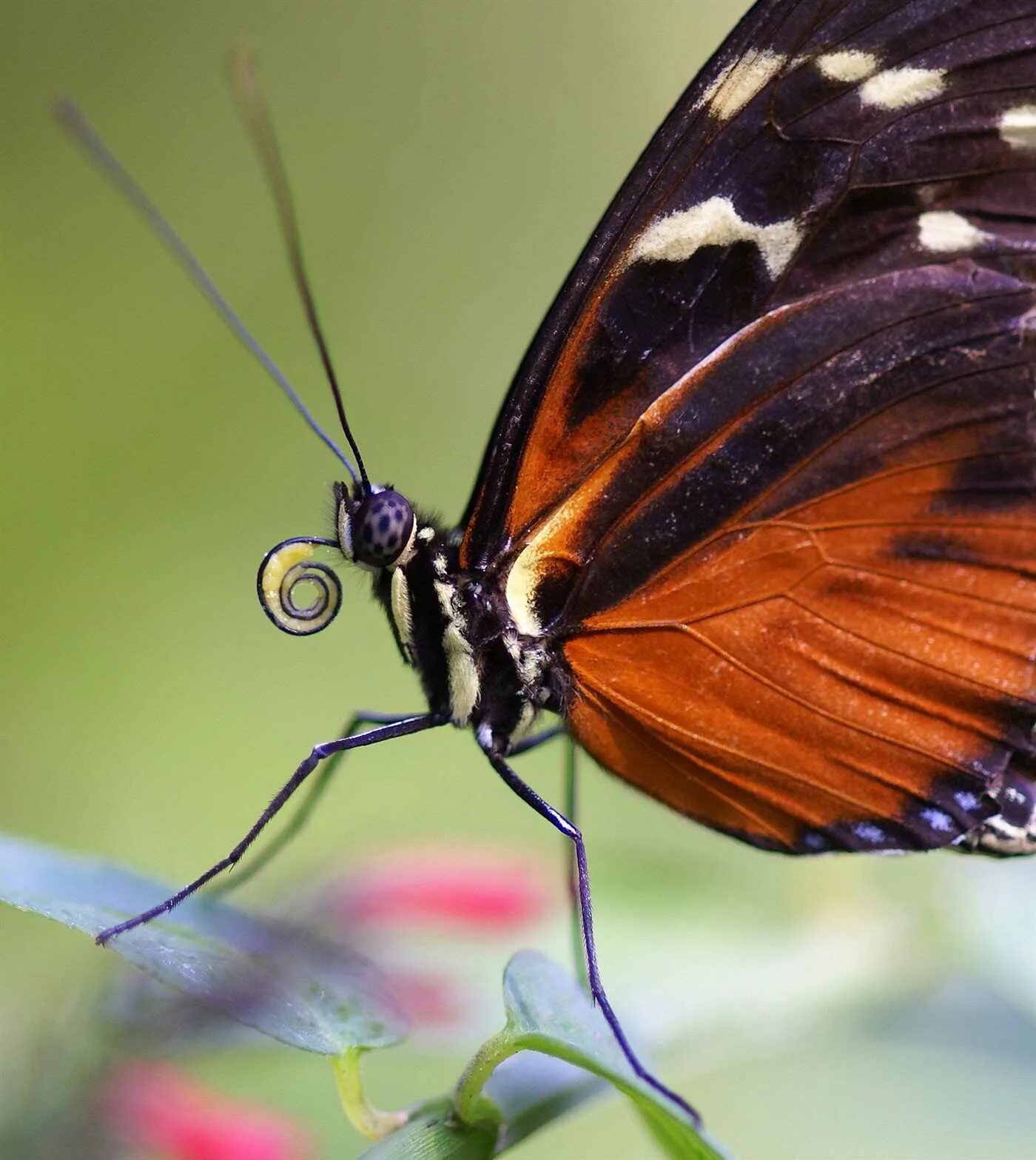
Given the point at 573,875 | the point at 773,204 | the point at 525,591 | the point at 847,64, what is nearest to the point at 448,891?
the point at 573,875

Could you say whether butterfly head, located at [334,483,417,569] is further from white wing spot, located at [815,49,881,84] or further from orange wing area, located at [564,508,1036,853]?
white wing spot, located at [815,49,881,84]

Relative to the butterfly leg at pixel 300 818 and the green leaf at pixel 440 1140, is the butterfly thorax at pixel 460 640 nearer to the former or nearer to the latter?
the butterfly leg at pixel 300 818

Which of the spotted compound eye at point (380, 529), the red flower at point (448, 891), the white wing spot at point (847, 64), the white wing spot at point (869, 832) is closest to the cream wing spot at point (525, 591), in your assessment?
the spotted compound eye at point (380, 529)

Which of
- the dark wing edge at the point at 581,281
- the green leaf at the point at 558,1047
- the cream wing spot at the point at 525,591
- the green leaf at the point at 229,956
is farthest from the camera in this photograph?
the cream wing spot at the point at 525,591

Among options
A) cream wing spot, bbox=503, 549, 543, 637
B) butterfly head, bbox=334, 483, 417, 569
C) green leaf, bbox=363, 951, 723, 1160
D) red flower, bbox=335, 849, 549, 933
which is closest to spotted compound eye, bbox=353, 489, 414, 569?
butterfly head, bbox=334, 483, 417, 569

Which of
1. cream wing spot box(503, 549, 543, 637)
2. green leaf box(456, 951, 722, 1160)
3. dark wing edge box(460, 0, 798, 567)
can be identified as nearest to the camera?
green leaf box(456, 951, 722, 1160)

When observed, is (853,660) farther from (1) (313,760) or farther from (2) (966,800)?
(1) (313,760)

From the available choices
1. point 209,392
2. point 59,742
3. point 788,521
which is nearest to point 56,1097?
point 788,521

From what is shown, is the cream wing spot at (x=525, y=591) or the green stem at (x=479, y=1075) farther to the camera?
the cream wing spot at (x=525, y=591)
